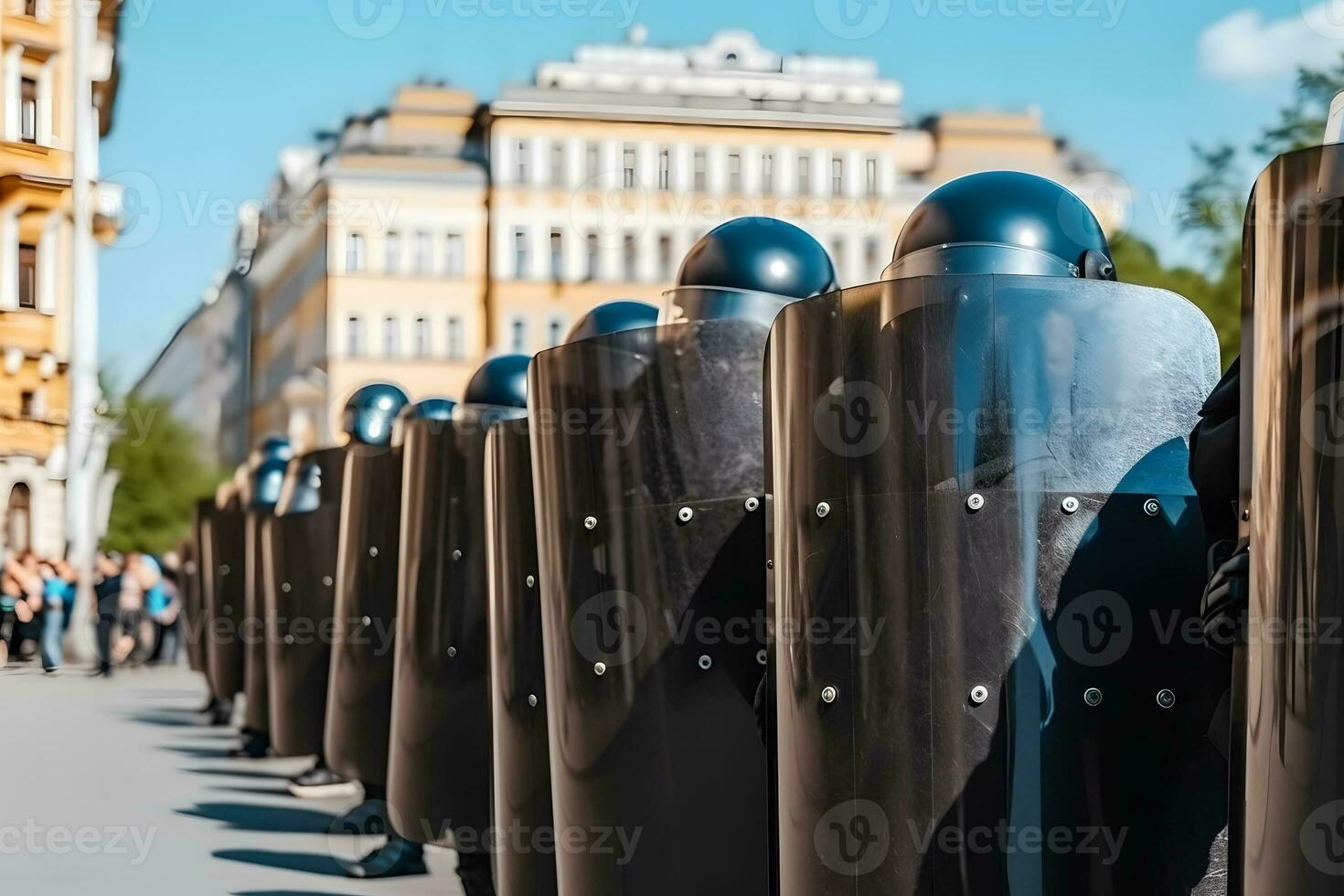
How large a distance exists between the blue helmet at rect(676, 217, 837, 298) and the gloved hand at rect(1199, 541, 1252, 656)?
2.11 meters

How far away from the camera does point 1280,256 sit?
346 centimetres

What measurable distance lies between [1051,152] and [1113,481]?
7445 centimetres

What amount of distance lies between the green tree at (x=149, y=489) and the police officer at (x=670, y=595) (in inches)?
2070

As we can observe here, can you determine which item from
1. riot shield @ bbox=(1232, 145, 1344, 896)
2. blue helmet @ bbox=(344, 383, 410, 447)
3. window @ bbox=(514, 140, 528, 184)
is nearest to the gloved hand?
riot shield @ bbox=(1232, 145, 1344, 896)

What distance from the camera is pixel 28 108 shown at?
41094mm

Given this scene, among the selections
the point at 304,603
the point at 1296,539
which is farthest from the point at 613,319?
the point at 304,603

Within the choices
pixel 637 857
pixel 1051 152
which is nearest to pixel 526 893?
pixel 637 857

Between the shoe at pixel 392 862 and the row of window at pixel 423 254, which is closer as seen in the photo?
the shoe at pixel 392 862

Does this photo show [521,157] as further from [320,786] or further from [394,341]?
[320,786]

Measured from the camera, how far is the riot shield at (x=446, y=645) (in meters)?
7.89

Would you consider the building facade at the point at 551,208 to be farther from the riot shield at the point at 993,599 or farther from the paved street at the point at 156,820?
the riot shield at the point at 993,599

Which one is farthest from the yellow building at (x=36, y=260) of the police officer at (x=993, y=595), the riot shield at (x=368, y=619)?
the police officer at (x=993, y=595)

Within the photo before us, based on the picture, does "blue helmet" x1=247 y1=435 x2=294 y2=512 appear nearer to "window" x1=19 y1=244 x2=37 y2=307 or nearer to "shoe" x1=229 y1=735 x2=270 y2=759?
"shoe" x1=229 y1=735 x2=270 y2=759

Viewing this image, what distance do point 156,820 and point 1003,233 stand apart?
7181 mm
